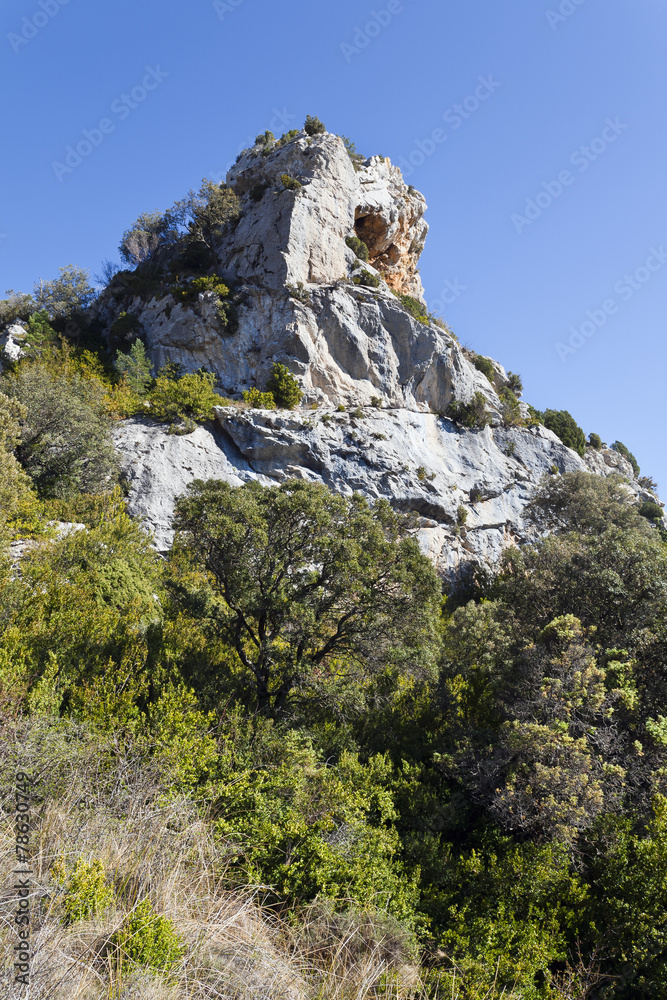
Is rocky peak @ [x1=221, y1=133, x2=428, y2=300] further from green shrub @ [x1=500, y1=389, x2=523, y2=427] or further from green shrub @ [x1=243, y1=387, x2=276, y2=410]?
green shrub @ [x1=500, y1=389, x2=523, y2=427]

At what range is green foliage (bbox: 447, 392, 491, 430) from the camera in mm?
31156

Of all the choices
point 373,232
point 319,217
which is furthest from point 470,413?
point 373,232

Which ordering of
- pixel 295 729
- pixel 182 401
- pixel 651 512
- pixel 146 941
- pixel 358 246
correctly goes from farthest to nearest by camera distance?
pixel 651 512 < pixel 358 246 < pixel 182 401 < pixel 295 729 < pixel 146 941

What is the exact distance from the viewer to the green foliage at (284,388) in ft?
84.0

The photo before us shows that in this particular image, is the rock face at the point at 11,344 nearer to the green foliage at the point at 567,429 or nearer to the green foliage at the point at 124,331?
the green foliage at the point at 124,331

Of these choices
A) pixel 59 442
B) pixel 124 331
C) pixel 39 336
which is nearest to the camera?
pixel 59 442

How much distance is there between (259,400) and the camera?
25047mm

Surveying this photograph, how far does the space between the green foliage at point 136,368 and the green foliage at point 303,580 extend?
17.1 meters

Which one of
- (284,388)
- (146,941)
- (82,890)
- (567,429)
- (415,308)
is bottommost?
(146,941)

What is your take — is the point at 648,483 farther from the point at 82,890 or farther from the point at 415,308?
the point at 82,890

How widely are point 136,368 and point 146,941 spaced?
26513 mm

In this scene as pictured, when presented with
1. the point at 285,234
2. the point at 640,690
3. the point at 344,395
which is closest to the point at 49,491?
the point at 344,395

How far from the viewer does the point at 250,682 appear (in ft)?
37.0
